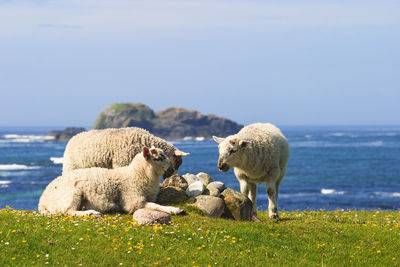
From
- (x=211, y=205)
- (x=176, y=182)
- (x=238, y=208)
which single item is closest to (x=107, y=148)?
(x=176, y=182)

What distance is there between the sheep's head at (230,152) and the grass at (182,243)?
2.35 m

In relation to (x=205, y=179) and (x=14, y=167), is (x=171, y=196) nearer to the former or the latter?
(x=205, y=179)

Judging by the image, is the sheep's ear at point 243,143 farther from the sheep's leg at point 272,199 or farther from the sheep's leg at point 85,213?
the sheep's leg at point 85,213

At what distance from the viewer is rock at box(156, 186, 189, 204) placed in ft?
54.2

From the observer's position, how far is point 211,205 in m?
16.0

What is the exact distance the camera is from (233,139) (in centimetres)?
1716

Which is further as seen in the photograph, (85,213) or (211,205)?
(211,205)

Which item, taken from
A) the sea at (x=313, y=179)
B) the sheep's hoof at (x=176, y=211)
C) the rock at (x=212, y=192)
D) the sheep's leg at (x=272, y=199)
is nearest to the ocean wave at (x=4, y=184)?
the sea at (x=313, y=179)

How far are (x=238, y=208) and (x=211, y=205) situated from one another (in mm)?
906

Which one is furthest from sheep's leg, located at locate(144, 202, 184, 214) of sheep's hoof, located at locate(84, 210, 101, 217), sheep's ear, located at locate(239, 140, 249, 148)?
sheep's ear, located at locate(239, 140, 249, 148)

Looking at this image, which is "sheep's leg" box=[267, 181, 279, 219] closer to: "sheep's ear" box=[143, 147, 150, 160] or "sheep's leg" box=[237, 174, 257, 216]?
"sheep's leg" box=[237, 174, 257, 216]

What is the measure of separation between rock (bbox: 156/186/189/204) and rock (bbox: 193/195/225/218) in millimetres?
554

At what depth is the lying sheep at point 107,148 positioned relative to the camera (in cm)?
1728

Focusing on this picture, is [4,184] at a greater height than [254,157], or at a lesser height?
lesser
